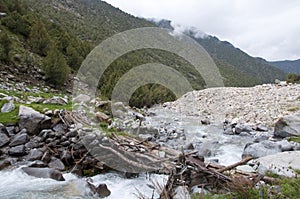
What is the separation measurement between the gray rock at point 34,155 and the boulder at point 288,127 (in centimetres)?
1076

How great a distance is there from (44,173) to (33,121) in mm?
2828

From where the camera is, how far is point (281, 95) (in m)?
24.6

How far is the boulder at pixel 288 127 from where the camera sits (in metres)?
13.3

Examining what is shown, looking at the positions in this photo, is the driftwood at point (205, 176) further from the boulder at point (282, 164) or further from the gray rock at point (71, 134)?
the gray rock at point (71, 134)

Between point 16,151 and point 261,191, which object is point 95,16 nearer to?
point 16,151

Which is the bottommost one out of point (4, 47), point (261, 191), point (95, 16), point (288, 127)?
point (261, 191)

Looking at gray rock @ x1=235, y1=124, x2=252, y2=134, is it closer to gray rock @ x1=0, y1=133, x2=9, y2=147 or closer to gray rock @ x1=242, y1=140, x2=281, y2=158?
gray rock @ x1=242, y1=140, x2=281, y2=158

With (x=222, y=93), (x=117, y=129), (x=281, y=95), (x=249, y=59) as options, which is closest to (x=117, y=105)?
(x=117, y=129)

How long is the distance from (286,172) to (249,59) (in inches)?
6765

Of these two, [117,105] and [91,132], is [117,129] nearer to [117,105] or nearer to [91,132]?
[91,132]

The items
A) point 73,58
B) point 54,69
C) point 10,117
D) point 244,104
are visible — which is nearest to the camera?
point 10,117

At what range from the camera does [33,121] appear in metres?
10.0

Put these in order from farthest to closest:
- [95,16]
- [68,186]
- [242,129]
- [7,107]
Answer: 1. [95,16]
2. [242,129]
3. [7,107]
4. [68,186]

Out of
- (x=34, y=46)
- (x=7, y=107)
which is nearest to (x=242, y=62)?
(x=34, y=46)
